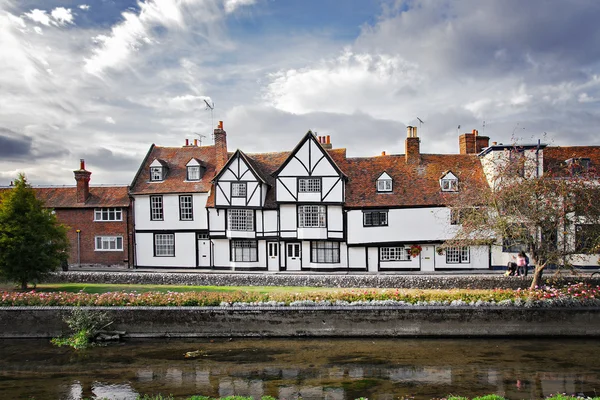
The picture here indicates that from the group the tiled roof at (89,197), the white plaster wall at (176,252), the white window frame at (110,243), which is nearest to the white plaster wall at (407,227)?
the white plaster wall at (176,252)

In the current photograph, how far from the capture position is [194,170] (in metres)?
33.4

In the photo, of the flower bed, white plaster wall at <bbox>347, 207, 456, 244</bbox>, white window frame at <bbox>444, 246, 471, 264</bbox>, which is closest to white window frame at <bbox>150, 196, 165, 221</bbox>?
the flower bed

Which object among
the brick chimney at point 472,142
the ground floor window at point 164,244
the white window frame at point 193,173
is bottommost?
the ground floor window at point 164,244

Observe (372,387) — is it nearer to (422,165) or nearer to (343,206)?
(343,206)

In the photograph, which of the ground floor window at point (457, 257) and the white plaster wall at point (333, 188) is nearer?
the ground floor window at point (457, 257)

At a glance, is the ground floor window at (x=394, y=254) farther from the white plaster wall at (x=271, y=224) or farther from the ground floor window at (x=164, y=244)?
the ground floor window at (x=164, y=244)

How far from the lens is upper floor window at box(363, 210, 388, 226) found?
3019 centimetres

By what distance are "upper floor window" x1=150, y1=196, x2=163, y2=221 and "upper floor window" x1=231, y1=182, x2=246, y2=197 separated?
611 cm

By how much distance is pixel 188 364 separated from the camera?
655 inches

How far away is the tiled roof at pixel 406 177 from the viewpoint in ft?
98.9

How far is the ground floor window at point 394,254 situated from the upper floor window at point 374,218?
1.84 metres

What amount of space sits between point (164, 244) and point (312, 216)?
11.6 m

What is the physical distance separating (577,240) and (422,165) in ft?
41.8

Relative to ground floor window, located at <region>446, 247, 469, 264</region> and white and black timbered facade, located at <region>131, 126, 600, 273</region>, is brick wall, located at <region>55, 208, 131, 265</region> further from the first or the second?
ground floor window, located at <region>446, 247, 469, 264</region>
